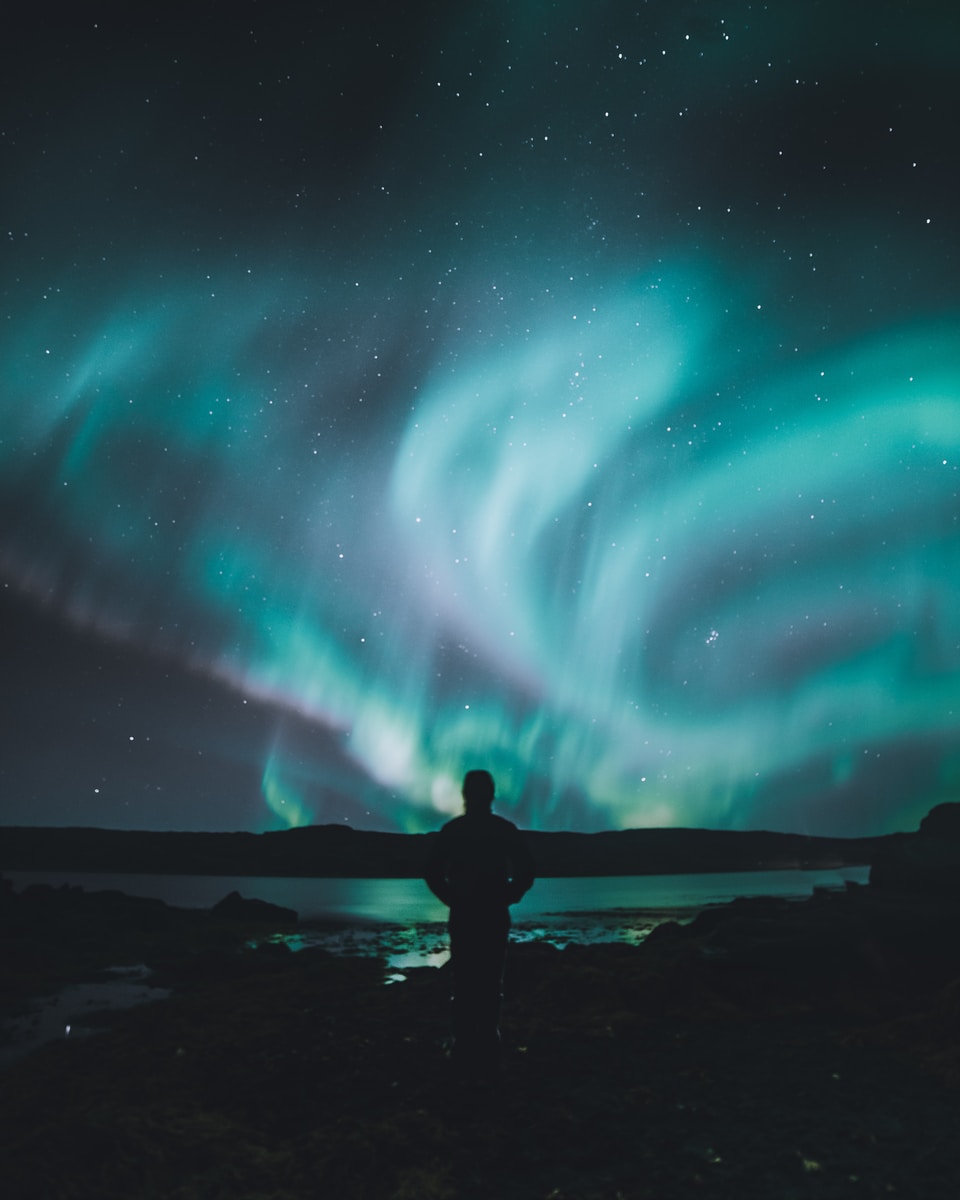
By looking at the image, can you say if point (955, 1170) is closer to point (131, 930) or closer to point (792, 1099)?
point (792, 1099)

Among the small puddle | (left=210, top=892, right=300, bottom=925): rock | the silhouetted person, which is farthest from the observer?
(left=210, top=892, right=300, bottom=925): rock

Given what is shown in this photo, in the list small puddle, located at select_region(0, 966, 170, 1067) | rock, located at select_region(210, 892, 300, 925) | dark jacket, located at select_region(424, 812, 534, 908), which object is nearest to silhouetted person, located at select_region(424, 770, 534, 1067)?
dark jacket, located at select_region(424, 812, 534, 908)

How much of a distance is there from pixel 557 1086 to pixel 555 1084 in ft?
0.29

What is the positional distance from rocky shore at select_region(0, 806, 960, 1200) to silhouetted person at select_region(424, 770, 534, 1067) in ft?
1.63

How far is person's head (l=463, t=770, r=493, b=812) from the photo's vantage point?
8523 millimetres

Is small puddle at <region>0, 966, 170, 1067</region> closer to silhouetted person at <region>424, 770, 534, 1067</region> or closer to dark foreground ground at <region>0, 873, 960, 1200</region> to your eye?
dark foreground ground at <region>0, 873, 960, 1200</region>

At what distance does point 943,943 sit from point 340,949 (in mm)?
21111

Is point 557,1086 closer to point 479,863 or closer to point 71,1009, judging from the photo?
point 479,863

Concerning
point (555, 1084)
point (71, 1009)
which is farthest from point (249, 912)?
point (555, 1084)

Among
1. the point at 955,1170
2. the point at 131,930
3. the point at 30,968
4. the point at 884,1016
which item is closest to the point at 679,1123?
the point at 955,1170

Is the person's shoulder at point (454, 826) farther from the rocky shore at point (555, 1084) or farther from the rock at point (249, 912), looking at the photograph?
the rock at point (249, 912)

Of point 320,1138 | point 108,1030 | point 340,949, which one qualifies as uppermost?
point 320,1138

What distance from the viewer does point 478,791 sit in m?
8.49

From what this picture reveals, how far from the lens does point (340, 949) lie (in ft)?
93.9
